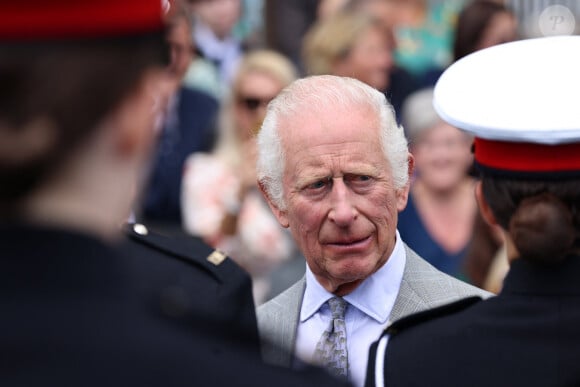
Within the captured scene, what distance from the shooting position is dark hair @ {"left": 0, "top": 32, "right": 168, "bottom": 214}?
4.61 feet

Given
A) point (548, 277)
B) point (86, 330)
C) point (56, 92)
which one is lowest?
point (548, 277)

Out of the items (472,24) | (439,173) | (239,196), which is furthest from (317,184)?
(472,24)

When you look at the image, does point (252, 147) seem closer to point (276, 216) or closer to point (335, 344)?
point (276, 216)

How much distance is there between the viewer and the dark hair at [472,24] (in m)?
6.94

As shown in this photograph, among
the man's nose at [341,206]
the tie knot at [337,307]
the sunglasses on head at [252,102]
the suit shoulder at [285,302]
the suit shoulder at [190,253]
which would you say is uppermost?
the man's nose at [341,206]

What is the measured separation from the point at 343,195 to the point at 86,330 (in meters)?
2.02

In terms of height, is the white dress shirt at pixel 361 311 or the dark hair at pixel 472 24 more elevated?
the white dress shirt at pixel 361 311

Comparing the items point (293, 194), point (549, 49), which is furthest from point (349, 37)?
point (549, 49)

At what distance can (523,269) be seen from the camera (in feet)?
8.66

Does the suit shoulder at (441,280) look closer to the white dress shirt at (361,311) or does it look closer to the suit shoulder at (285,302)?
the white dress shirt at (361,311)

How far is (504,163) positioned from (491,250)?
9.50ft

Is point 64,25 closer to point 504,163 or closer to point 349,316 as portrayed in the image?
point 504,163

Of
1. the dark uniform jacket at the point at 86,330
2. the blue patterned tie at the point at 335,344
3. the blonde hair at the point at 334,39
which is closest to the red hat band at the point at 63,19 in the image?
the dark uniform jacket at the point at 86,330

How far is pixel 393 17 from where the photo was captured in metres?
7.50
